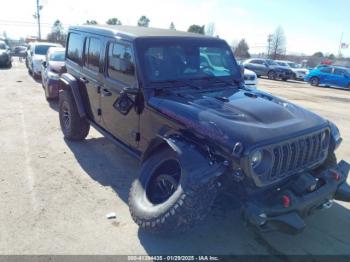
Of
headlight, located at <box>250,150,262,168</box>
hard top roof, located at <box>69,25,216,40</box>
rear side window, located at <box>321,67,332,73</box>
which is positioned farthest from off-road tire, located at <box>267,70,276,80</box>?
headlight, located at <box>250,150,262,168</box>

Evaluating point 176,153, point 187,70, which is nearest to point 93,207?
point 176,153

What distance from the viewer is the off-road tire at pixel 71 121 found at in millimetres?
5820

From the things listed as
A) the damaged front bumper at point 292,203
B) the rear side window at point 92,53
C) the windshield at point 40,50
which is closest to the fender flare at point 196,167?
the damaged front bumper at point 292,203

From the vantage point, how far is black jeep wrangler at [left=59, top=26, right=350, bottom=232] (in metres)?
2.90

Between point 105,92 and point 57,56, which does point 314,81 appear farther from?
point 105,92

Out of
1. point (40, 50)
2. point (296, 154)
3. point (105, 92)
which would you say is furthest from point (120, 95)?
point (40, 50)

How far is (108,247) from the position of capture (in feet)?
10.6

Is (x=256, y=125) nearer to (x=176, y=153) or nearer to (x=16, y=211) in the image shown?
(x=176, y=153)

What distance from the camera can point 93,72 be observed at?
5062 millimetres

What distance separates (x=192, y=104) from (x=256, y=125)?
2.41 ft

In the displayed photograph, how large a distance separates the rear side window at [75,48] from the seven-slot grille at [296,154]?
12.5 ft

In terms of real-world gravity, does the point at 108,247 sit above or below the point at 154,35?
below

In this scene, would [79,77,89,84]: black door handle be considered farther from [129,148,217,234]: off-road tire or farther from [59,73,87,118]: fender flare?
[129,148,217,234]: off-road tire

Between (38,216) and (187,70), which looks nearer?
(38,216)
